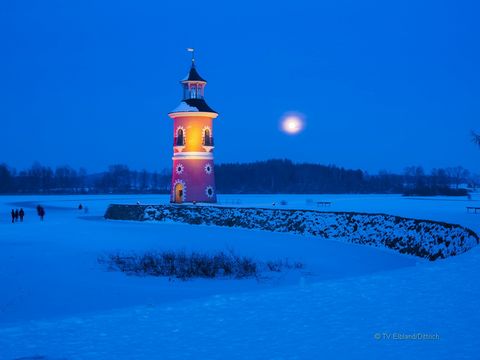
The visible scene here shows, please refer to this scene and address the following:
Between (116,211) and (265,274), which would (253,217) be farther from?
(265,274)

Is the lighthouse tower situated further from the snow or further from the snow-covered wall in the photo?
the snow-covered wall

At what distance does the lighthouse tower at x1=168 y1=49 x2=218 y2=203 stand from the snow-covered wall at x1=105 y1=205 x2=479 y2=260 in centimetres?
320

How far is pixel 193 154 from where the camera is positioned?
44031 millimetres

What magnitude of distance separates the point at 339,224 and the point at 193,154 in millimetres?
16522

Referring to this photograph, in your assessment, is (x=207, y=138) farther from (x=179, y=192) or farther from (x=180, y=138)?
(x=179, y=192)

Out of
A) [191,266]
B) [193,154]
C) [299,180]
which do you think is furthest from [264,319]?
[299,180]

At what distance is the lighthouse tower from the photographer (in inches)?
1730

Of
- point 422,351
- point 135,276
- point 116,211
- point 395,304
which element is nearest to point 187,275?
point 135,276

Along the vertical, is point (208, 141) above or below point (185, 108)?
below

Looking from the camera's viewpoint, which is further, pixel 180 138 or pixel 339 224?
pixel 180 138

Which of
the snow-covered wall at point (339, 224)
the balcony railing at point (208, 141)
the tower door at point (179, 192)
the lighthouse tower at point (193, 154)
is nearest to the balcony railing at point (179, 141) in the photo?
the lighthouse tower at point (193, 154)

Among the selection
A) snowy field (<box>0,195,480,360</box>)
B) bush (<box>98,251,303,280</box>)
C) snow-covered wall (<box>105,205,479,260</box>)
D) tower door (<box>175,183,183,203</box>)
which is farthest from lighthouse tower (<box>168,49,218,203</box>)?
snowy field (<box>0,195,480,360</box>)

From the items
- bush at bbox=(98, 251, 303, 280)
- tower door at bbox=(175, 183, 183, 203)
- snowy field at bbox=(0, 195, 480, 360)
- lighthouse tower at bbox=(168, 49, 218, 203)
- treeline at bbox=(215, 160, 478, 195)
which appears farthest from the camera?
treeline at bbox=(215, 160, 478, 195)

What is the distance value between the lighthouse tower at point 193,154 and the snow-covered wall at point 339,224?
3.20 meters
